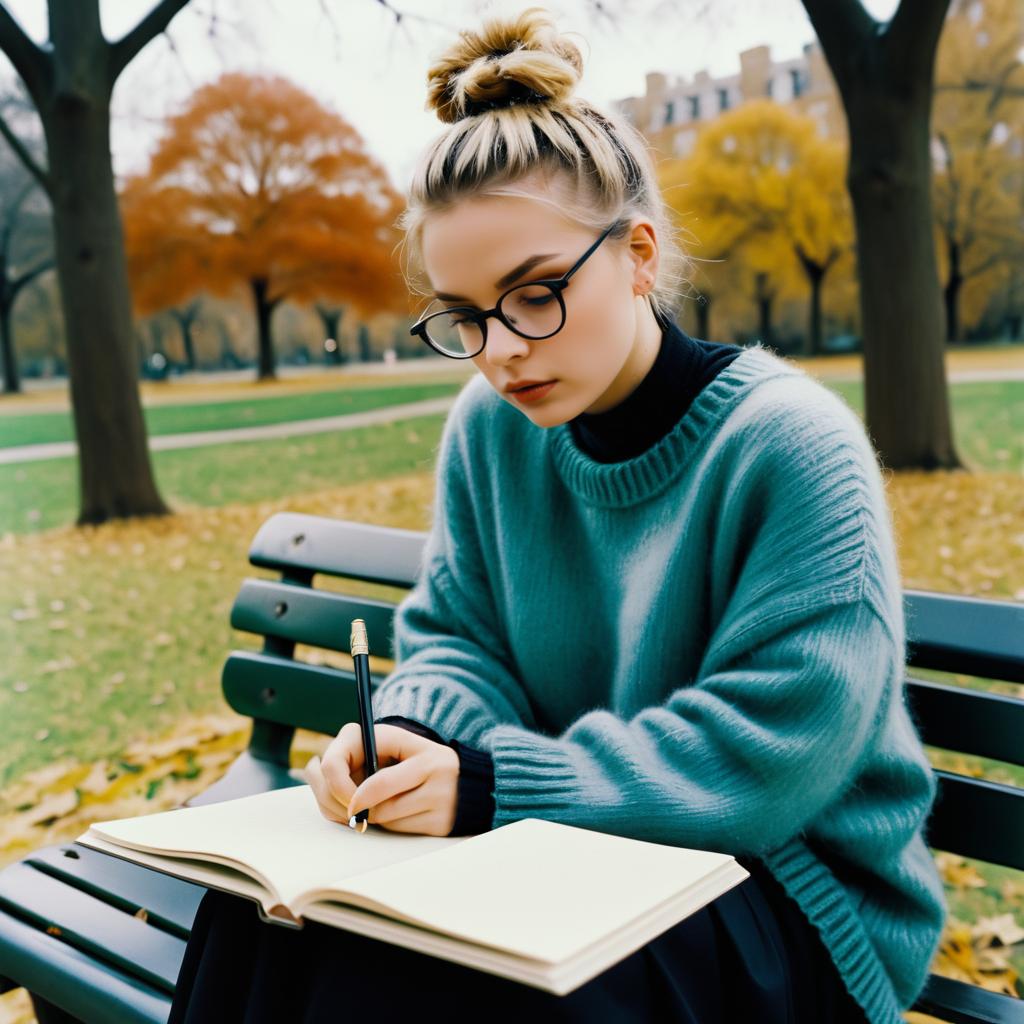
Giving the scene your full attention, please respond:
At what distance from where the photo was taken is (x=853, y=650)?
1.38 metres

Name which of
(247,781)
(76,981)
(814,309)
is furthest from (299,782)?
(814,309)

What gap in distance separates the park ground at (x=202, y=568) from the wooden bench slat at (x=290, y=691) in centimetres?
14

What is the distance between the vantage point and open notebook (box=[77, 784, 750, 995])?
0.98 m

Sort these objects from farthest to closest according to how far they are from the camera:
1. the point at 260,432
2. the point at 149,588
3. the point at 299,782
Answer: the point at 260,432
the point at 149,588
the point at 299,782

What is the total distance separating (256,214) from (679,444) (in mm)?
5293

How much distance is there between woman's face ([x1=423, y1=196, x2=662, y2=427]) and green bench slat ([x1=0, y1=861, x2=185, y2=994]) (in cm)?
107

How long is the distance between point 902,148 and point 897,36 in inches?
18.6

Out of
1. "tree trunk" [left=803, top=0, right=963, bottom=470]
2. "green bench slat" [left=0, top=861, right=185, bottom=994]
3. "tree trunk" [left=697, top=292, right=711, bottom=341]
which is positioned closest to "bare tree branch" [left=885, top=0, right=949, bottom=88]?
"tree trunk" [left=803, top=0, right=963, bottom=470]

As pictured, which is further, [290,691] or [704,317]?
[704,317]

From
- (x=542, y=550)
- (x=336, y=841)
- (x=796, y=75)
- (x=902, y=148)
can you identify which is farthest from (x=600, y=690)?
(x=796, y=75)

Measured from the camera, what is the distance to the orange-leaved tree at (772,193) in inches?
209

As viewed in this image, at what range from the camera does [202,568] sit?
6.01 metres

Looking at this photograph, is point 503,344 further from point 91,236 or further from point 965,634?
point 91,236

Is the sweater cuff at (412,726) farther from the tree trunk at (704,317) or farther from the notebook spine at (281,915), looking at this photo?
the tree trunk at (704,317)
